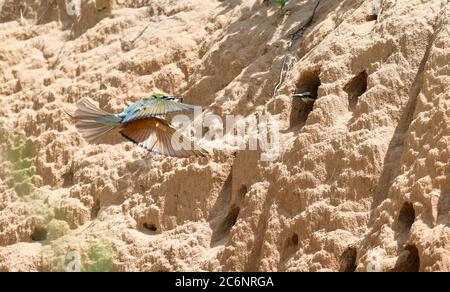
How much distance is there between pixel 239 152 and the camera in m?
6.46

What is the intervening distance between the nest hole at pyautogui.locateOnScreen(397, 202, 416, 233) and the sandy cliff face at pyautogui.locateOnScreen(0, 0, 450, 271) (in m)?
0.02

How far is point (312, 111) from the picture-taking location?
242 inches

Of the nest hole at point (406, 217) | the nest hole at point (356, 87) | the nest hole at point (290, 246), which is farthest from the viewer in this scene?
the nest hole at point (356, 87)

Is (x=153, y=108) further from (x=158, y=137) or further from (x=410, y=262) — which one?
(x=410, y=262)

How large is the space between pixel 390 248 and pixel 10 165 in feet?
10.8

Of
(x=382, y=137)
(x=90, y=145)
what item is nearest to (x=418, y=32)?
(x=382, y=137)

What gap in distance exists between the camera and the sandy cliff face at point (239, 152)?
554 cm

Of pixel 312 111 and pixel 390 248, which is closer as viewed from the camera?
pixel 390 248

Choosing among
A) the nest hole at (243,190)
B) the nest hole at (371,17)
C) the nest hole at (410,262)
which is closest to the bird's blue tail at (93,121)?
the nest hole at (243,190)

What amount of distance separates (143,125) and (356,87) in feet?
3.92

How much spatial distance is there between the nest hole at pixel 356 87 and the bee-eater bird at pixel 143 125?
2.86ft

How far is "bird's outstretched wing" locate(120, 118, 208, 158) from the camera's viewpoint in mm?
6055

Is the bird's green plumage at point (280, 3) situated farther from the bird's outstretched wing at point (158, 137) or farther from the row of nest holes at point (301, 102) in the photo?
the bird's outstretched wing at point (158, 137)

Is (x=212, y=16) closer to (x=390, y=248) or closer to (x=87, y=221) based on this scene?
(x=87, y=221)
